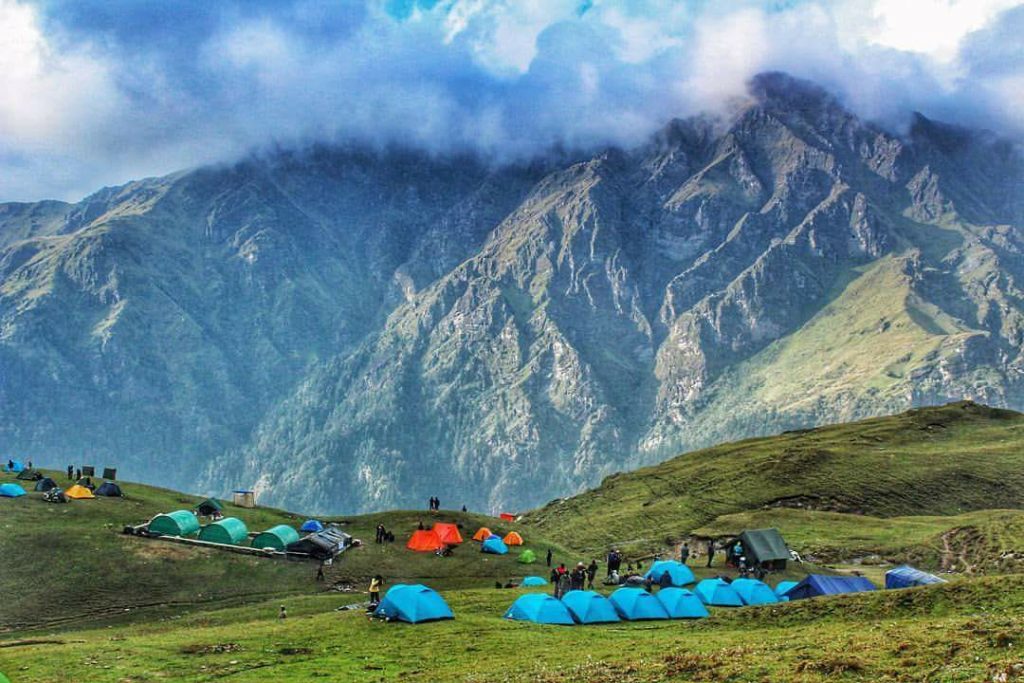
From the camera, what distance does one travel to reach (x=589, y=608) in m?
55.1

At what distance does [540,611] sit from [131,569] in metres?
36.7

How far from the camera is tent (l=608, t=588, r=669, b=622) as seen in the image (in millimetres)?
56088

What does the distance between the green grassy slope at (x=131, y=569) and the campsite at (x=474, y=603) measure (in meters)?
0.21

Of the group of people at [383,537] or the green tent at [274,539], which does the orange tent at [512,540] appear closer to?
the group of people at [383,537]

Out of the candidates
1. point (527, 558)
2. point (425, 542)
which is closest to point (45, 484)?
point (425, 542)

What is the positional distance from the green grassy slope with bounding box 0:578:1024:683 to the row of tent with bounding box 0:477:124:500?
125ft

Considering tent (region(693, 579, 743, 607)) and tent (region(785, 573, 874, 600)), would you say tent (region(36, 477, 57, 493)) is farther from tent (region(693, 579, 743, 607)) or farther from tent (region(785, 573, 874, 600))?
tent (region(785, 573, 874, 600))

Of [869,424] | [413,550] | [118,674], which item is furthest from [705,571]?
[869,424]

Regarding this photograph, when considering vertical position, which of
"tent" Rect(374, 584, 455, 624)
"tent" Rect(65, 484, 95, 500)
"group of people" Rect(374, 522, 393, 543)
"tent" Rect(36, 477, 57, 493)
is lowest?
"tent" Rect(374, 584, 455, 624)

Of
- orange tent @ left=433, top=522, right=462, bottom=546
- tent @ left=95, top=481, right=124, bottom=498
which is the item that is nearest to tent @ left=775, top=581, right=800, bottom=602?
orange tent @ left=433, top=522, right=462, bottom=546

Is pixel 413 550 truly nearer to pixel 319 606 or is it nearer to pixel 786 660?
pixel 319 606

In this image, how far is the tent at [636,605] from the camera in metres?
56.1

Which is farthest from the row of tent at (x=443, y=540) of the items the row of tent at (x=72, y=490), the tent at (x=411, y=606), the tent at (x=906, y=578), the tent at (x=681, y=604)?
the tent at (x=906, y=578)

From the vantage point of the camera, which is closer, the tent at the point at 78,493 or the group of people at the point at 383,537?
the tent at the point at 78,493
